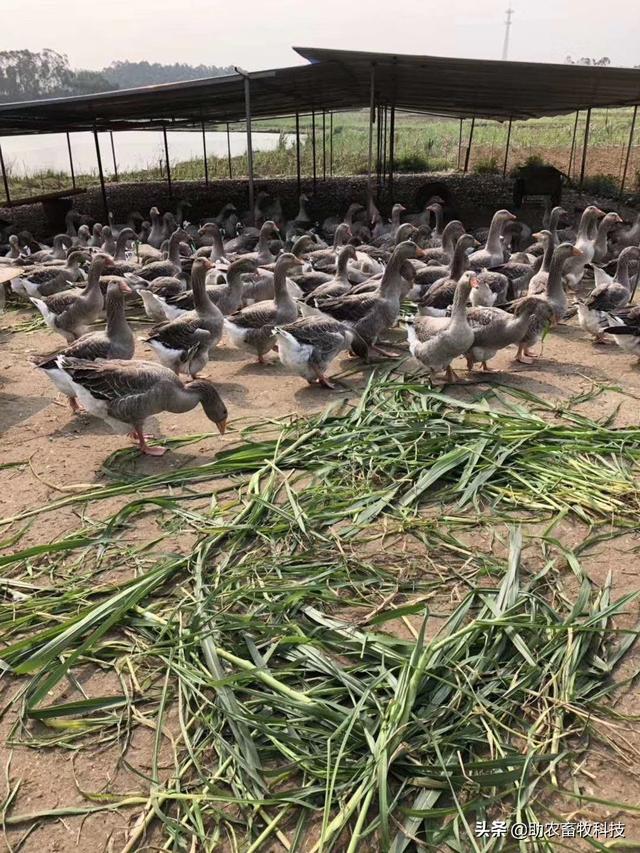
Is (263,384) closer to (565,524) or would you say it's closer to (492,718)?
(565,524)

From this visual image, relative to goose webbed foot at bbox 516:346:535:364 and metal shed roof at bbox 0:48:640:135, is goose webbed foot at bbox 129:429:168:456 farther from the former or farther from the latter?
metal shed roof at bbox 0:48:640:135

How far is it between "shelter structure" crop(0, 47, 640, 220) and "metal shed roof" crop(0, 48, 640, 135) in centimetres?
3

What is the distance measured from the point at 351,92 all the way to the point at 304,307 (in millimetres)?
13187

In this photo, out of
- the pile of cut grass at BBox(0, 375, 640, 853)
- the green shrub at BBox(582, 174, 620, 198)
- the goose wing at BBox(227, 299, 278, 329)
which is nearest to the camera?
the pile of cut grass at BBox(0, 375, 640, 853)

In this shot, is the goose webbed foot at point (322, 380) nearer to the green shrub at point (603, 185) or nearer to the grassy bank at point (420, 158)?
the green shrub at point (603, 185)

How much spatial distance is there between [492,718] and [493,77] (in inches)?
592

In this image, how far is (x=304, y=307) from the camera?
937cm

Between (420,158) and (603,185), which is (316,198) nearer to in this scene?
(603,185)

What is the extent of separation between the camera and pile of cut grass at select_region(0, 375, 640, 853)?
3.00 metres

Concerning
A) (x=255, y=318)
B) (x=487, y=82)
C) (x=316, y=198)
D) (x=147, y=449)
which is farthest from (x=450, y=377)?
(x=316, y=198)

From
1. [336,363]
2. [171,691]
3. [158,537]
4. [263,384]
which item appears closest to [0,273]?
[263,384]

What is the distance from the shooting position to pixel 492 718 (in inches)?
129

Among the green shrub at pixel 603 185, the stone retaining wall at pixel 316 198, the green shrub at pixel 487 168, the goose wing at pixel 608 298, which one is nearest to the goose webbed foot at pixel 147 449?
the goose wing at pixel 608 298

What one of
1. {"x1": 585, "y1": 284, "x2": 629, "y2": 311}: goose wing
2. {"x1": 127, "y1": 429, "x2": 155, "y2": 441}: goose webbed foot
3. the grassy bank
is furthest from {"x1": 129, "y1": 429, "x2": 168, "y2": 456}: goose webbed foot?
the grassy bank
